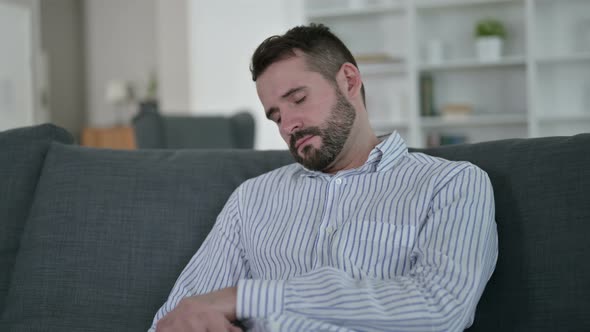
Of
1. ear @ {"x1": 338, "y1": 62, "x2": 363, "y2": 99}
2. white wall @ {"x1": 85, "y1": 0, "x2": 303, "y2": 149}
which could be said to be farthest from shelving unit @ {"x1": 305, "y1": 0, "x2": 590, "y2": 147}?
ear @ {"x1": 338, "y1": 62, "x2": 363, "y2": 99}

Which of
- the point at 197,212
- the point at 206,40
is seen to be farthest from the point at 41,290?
the point at 206,40

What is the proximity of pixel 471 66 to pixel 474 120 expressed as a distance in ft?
1.18

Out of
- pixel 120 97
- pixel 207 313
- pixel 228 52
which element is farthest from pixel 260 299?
pixel 120 97

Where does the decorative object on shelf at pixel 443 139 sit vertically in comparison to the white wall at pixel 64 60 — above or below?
below

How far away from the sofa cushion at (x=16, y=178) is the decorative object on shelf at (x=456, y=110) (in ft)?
11.4

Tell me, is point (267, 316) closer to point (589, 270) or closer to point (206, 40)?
point (589, 270)

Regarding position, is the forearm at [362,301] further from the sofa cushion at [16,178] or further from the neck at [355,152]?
the sofa cushion at [16,178]

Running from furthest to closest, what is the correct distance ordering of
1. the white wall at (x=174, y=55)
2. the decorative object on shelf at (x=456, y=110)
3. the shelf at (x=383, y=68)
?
the white wall at (x=174, y=55)
the shelf at (x=383, y=68)
the decorative object on shelf at (x=456, y=110)

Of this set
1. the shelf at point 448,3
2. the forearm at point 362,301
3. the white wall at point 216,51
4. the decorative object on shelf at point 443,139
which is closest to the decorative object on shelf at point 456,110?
the decorative object on shelf at point 443,139

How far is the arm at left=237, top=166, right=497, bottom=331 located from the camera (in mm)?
1134

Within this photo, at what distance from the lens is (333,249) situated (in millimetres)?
1329

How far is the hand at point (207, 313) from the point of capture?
1183 mm

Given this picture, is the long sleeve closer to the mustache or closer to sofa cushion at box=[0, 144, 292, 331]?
sofa cushion at box=[0, 144, 292, 331]

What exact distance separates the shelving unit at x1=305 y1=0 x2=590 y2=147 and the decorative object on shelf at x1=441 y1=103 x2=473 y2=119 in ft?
0.10
